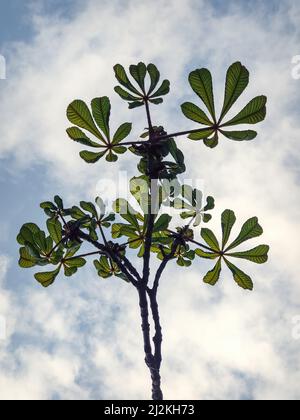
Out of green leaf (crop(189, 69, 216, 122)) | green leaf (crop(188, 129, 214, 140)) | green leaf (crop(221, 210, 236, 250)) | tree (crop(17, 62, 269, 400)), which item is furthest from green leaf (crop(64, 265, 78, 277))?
green leaf (crop(189, 69, 216, 122))

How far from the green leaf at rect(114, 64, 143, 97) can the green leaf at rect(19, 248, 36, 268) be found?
1.35m

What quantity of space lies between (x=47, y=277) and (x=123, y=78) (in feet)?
4.93

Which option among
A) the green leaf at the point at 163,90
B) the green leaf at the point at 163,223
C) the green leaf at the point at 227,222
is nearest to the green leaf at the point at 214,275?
the green leaf at the point at 227,222

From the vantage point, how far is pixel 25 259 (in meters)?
2.93

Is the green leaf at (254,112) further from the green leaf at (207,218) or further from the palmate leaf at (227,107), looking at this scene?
the green leaf at (207,218)

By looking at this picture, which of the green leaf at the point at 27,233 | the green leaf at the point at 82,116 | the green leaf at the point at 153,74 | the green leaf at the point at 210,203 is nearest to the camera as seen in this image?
the green leaf at the point at 27,233

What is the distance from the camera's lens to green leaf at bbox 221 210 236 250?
307 cm

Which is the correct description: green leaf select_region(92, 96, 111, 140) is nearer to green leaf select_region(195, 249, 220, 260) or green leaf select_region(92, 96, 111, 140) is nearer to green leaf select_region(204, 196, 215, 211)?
green leaf select_region(204, 196, 215, 211)

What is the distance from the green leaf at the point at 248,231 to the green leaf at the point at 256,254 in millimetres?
73

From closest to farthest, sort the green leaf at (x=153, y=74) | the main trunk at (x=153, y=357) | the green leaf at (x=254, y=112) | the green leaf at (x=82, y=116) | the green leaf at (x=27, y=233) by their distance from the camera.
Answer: the main trunk at (x=153, y=357), the green leaf at (x=254, y=112), the green leaf at (x=27, y=233), the green leaf at (x=82, y=116), the green leaf at (x=153, y=74)

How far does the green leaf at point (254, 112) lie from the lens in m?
2.70
